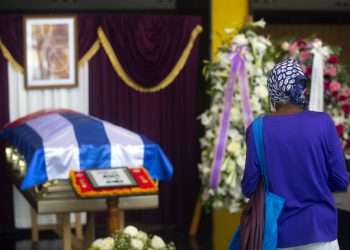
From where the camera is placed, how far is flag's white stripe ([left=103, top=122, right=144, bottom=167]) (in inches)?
197

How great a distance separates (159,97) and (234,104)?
101cm

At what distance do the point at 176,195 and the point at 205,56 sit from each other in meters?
1.26

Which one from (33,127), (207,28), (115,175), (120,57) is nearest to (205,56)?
(207,28)

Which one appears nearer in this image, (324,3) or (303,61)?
(303,61)

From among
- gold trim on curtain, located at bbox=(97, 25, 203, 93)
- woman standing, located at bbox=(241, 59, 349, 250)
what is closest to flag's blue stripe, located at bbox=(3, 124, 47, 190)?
gold trim on curtain, located at bbox=(97, 25, 203, 93)

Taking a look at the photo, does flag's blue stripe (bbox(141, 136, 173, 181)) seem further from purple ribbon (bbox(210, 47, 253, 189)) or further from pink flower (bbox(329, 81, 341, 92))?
pink flower (bbox(329, 81, 341, 92))

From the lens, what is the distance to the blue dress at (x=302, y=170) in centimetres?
300

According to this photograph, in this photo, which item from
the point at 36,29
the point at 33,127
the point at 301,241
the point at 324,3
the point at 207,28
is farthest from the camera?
the point at 324,3

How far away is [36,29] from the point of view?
641 cm

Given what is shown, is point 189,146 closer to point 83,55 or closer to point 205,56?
point 205,56

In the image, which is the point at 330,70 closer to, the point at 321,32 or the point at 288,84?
the point at 321,32

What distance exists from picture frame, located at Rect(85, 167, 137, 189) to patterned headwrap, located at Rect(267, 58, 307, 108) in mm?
1723

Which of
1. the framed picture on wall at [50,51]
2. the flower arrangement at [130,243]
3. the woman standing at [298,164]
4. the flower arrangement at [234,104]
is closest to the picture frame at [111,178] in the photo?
the flower arrangement at [130,243]

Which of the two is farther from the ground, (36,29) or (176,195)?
(36,29)
